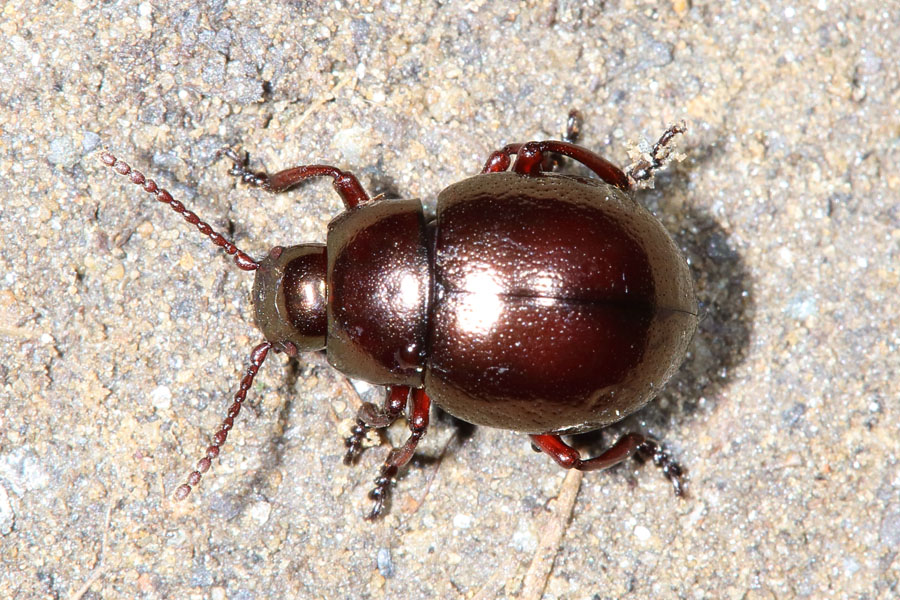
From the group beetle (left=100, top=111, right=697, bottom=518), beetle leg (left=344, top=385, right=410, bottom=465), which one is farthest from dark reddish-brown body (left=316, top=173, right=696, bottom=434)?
beetle leg (left=344, top=385, right=410, bottom=465)

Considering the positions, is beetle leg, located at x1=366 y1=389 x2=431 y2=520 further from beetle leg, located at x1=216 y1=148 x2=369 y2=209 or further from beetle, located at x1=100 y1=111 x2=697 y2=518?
beetle leg, located at x1=216 y1=148 x2=369 y2=209

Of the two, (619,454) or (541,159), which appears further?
(619,454)

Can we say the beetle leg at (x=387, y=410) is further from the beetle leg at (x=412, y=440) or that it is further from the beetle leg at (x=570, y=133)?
the beetle leg at (x=570, y=133)

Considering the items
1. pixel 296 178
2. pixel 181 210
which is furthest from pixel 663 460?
pixel 181 210

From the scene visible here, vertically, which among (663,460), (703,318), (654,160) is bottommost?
(663,460)

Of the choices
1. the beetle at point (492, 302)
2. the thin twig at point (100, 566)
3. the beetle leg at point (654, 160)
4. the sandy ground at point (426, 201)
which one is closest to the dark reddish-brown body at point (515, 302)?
the beetle at point (492, 302)

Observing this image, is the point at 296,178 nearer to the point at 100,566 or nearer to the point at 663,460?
the point at 100,566
